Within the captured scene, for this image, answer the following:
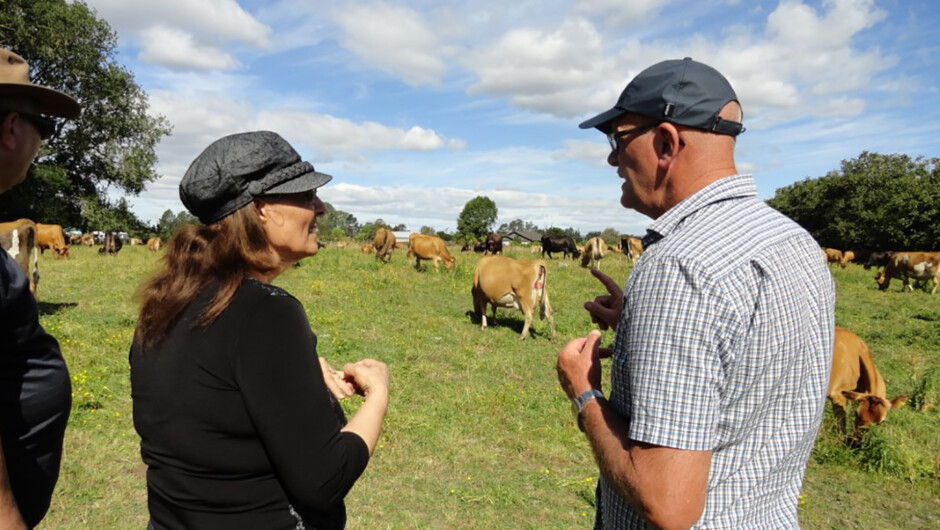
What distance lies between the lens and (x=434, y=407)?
7441 millimetres

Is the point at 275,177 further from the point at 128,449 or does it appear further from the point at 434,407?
the point at 434,407

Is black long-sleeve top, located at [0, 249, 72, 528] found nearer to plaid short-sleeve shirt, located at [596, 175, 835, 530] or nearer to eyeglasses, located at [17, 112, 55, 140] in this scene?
eyeglasses, located at [17, 112, 55, 140]

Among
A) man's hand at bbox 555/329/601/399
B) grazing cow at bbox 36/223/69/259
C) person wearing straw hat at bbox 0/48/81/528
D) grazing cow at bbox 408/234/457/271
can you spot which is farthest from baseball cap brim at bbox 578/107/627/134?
grazing cow at bbox 36/223/69/259

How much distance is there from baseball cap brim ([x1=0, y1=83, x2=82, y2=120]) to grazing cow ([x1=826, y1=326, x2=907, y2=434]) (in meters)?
6.84

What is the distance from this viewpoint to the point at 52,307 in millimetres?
12547

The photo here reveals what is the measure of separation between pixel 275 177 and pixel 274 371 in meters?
0.65

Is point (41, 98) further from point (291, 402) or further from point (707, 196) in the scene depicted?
point (707, 196)

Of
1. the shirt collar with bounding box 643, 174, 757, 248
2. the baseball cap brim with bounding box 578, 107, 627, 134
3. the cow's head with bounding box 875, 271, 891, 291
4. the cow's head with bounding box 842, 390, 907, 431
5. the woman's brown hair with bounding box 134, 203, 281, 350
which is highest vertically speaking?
the baseball cap brim with bounding box 578, 107, 627, 134

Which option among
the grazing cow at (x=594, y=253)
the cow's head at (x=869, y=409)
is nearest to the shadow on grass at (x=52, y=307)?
the cow's head at (x=869, y=409)

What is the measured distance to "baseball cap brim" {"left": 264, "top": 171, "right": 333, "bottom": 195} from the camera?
1.91 metres

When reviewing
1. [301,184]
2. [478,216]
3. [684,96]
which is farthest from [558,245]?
[478,216]

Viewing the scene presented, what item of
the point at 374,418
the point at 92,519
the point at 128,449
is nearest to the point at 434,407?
the point at 128,449

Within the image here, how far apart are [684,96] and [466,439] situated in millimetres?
5452

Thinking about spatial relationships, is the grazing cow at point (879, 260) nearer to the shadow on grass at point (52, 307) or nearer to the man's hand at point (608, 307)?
the shadow on grass at point (52, 307)
